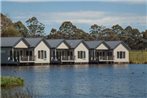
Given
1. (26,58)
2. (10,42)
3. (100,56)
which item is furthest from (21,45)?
(100,56)

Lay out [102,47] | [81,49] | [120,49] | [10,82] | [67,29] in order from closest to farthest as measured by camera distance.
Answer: [10,82], [81,49], [102,47], [120,49], [67,29]

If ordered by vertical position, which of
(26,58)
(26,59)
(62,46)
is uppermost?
(62,46)

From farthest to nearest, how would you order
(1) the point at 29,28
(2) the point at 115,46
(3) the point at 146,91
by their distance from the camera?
(1) the point at 29,28 → (2) the point at 115,46 → (3) the point at 146,91

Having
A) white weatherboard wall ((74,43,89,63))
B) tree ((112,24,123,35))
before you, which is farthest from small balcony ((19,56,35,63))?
tree ((112,24,123,35))

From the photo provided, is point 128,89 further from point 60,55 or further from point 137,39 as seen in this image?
point 137,39

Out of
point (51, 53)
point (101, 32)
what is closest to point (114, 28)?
point (101, 32)

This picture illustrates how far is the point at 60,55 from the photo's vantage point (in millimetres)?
73688

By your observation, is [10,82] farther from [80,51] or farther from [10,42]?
[80,51]

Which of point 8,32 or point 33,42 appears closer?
point 33,42

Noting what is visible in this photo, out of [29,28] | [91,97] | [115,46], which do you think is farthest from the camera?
[29,28]

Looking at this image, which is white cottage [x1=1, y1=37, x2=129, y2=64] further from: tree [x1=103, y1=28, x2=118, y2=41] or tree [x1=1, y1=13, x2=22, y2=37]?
tree [x1=103, y1=28, x2=118, y2=41]

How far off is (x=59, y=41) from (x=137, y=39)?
50473 millimetres

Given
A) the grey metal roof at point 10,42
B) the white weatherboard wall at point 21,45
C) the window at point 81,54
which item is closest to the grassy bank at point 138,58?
the window at point 81,54

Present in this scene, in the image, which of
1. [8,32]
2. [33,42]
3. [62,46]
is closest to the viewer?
[33,42]
